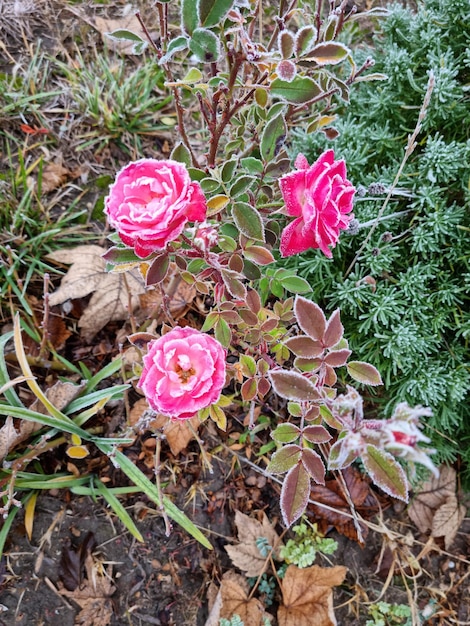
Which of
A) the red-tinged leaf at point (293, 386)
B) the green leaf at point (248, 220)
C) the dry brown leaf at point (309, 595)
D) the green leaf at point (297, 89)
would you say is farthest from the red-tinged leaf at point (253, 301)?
the dry brown leaf at point (309, 595)

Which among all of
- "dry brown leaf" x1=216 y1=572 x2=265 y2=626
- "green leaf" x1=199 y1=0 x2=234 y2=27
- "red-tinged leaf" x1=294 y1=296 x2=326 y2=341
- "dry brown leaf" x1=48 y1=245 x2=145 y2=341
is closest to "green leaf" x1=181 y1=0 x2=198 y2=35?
"green leaf" x1=199 y1=0 x2=234 y2=27

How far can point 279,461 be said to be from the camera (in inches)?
42.3

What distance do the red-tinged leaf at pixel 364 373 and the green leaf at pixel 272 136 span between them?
518 mm

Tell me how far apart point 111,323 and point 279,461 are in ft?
3.33

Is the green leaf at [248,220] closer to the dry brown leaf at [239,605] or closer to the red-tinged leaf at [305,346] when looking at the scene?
the red-tinged leaf at [305,346]

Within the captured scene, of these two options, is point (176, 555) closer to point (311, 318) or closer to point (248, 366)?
point (248, 366)

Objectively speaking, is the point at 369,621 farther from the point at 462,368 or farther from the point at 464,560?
the point at 462,368

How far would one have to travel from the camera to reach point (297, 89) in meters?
1.01

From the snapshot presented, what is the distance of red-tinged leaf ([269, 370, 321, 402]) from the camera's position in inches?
38.2

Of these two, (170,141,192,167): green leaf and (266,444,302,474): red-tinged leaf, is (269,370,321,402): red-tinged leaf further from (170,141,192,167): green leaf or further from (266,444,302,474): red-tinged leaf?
(170,141,192,167): green leaf

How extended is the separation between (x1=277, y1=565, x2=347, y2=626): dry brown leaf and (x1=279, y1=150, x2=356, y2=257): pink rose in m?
1.13

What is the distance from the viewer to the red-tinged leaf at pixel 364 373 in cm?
110

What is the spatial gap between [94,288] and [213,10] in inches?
43.3

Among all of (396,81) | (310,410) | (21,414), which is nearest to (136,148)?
(396,81)
